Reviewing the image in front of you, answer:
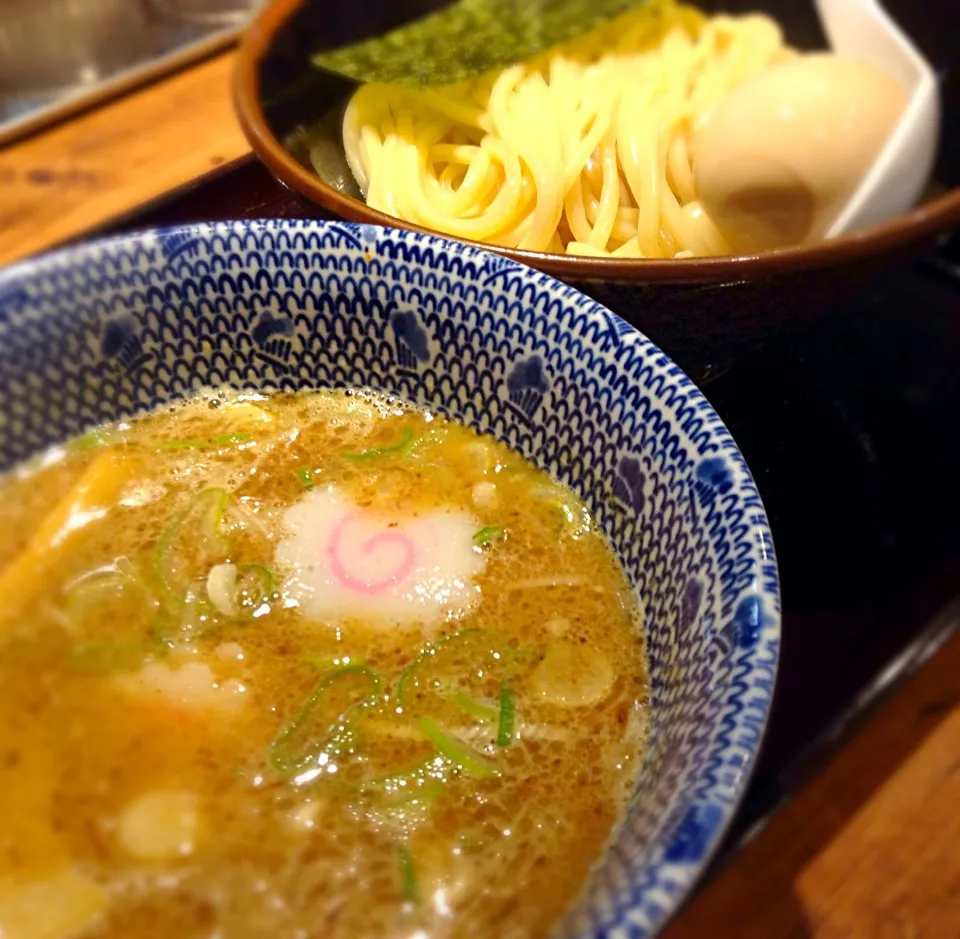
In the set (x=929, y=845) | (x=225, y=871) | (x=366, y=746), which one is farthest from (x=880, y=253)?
(x=225, y=871)

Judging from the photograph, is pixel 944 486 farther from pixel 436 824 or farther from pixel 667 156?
pixel 436 824

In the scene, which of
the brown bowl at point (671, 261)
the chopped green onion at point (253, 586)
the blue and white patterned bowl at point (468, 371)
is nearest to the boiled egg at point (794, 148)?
Answer: the brown bowl at point (671, 261)

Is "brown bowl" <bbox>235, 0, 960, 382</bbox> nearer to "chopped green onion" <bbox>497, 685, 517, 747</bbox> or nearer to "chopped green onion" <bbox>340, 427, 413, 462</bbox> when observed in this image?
"chopped green onion" <bbox>340, 427, 413, 462</bbox>

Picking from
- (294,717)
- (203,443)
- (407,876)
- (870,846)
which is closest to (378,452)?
(203,443)

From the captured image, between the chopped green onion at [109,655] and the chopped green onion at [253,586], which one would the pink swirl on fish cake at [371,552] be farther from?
the chopped green onion at [109,655]

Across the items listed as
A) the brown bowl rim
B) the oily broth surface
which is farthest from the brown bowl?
the oily broth surface

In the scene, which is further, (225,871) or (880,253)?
(880,253)

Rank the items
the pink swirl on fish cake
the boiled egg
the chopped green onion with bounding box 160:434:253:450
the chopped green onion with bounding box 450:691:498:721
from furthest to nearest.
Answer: the boiled egg
the chopped green onion with bounding box 160:434:253:450
the pink swirl on fish cake
the chopped green onion with bounding box 450:691:498:721

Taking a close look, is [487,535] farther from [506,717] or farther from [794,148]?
[794,148]
